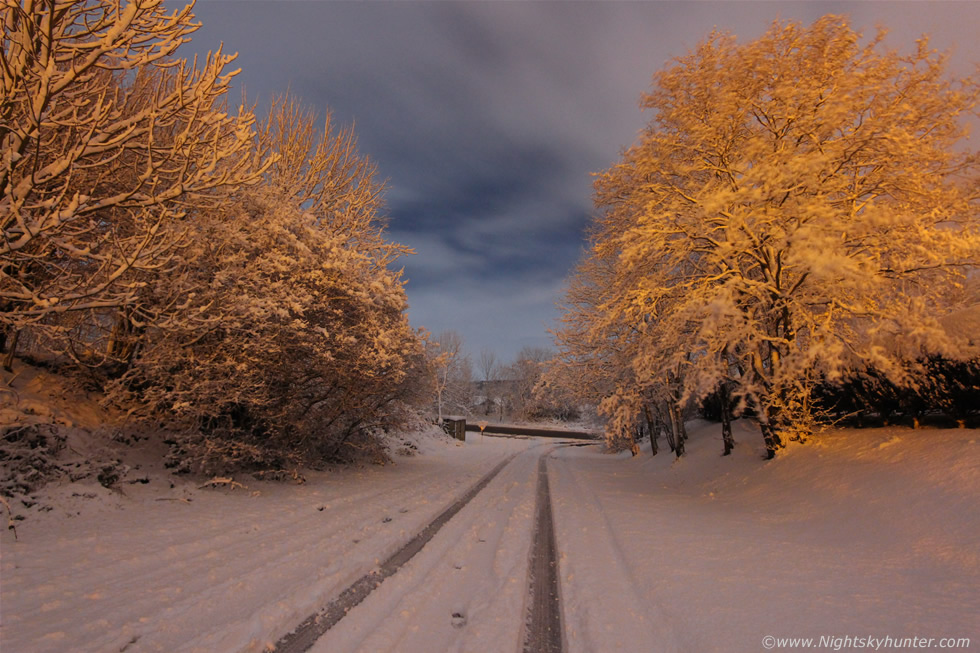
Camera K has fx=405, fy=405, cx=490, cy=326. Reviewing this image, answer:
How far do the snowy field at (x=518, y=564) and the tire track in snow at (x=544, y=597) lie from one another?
0.41 feet

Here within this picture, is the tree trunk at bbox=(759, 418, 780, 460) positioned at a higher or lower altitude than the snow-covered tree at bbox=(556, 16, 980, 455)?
lower

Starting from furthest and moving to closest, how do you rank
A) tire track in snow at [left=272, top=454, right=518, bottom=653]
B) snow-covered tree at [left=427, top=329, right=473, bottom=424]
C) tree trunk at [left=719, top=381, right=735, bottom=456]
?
snow-covered tree at [left=427, top=329, right=473, bottom=424], tree trunk at [left=719, top=381, right=735, bottom=456], tire track in snow at [left=272, top=454, right=518, bottom=653]

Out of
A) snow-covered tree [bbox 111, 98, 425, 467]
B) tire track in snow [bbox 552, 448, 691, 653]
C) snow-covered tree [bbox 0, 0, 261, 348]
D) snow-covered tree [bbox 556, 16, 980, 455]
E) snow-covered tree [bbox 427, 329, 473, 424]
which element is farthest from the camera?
snow-covered tree [bbox 427, 329, 473, 424]

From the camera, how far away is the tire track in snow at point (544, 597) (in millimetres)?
3361

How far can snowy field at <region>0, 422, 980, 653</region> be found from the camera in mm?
3354

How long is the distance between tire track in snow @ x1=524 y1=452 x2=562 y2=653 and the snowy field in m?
0.13

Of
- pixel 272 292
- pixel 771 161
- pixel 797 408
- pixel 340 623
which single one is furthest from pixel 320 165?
pixel 797 408

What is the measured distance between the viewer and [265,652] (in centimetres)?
310

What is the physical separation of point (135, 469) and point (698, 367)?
11311mm

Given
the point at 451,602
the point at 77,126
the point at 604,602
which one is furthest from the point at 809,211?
the point at 77,126

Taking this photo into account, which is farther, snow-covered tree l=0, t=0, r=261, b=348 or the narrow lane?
snow-covered tree l=0, t=0, r=261, b=348

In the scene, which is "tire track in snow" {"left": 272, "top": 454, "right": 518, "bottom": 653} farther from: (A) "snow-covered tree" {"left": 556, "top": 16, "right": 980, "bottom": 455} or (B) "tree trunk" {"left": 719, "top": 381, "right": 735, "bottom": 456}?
(B) "tree trunk" {"left": 719, "top": 381, "right": 735, "bottom": 456}

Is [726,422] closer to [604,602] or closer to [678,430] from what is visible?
[678,430]

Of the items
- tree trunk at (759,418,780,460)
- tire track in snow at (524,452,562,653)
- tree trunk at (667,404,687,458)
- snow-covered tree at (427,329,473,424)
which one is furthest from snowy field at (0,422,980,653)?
snow-covered tree at (427,329,473,424)
